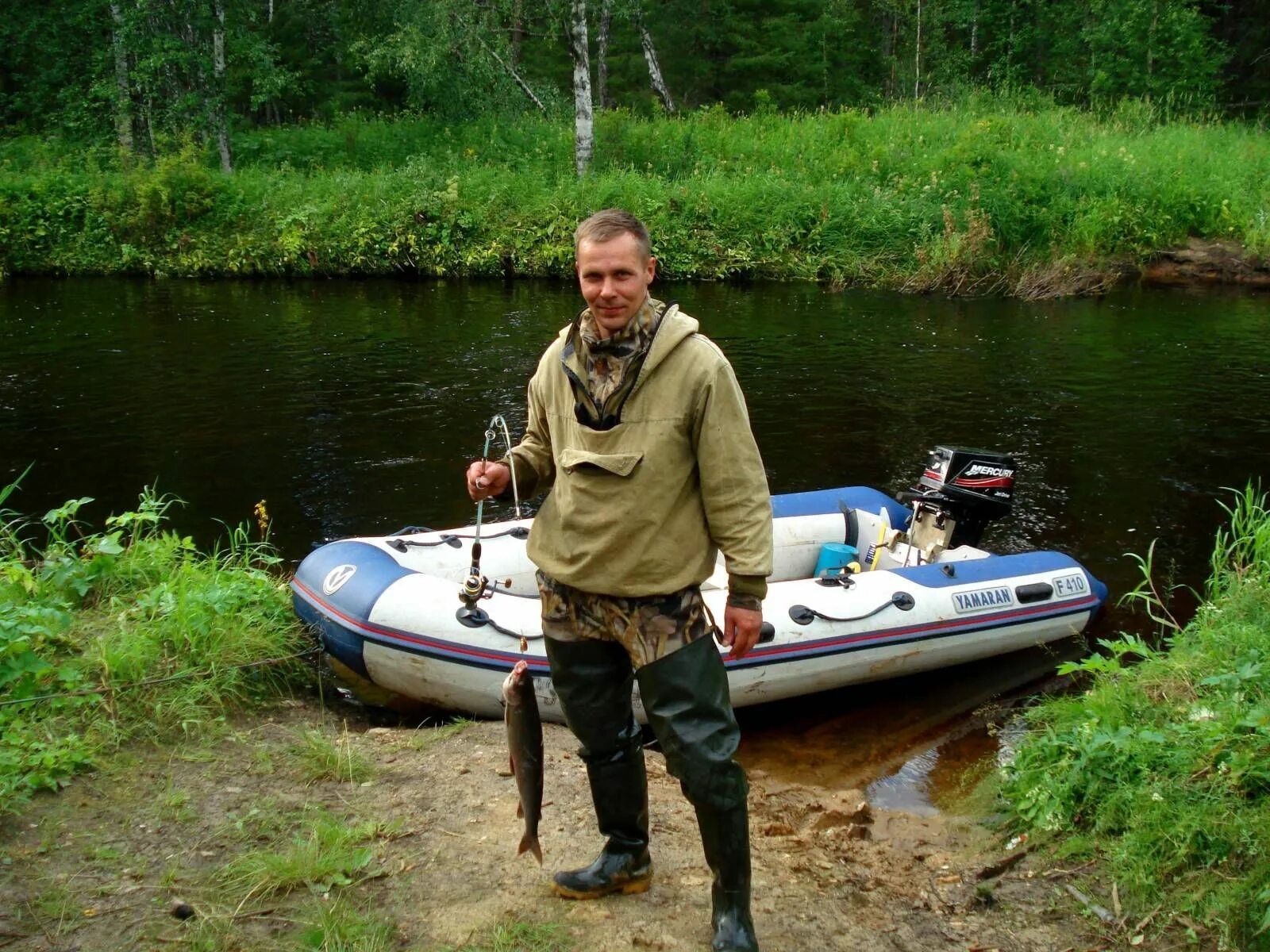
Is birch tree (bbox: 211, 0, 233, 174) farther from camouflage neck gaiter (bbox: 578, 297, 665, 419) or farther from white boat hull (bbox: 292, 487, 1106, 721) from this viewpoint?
camouflage neck gaiter (bbox: 578, 297, 665, 419)

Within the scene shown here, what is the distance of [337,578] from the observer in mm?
5168

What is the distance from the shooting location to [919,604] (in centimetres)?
559

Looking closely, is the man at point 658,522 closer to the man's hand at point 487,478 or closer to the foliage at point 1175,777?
the man's hand at point 487,478

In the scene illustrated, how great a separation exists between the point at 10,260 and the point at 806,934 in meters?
18.0

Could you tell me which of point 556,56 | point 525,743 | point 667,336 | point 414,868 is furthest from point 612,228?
point 556,56

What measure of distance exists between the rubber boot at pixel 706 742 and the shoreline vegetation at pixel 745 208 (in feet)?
45.2

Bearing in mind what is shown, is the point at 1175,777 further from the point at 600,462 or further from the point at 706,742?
the point at 600,462

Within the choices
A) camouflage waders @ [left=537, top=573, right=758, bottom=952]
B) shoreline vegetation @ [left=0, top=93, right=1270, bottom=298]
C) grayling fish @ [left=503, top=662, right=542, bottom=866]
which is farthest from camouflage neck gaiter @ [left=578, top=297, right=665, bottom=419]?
shoreline vegetation @ [left=0, top=93, right=1270, bottom=298]

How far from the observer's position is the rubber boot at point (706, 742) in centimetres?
281

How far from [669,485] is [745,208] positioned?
14838 millimetres

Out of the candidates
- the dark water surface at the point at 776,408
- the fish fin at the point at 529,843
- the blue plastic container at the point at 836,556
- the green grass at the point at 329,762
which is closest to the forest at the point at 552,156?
the dark water surface at the point at 776,408

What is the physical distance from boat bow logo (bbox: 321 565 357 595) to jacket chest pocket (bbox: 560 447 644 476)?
257 cm

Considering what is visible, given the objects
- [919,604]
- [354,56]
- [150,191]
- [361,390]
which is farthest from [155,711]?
[354,56]

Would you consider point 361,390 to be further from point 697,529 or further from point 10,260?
point 10,260
